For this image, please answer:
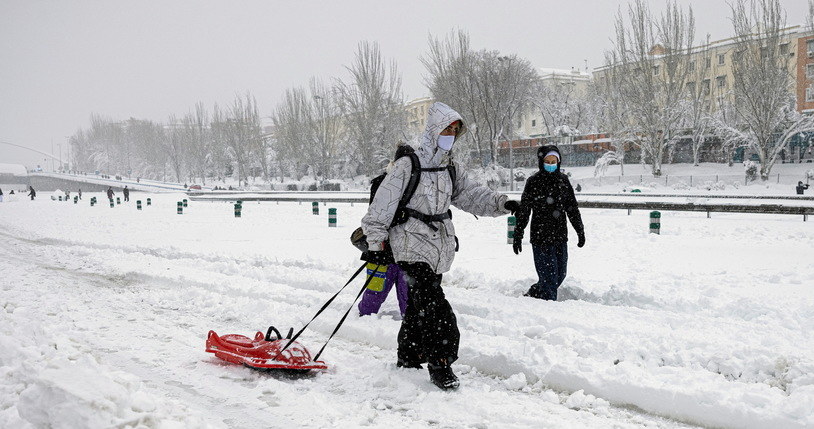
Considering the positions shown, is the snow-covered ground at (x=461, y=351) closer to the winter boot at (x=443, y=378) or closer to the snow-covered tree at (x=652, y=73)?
the winter boot at (x=443, y=378)

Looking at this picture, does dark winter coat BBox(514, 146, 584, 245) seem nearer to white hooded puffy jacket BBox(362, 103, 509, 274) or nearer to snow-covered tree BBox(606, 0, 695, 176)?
white hooded puffy jacket BBox(362, 103, 509, 274)

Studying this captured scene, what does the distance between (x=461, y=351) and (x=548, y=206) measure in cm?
222

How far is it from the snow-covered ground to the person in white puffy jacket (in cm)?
32

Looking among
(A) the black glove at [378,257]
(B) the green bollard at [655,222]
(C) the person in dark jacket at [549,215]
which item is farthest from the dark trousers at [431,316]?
(B) the green bollard at [655,222]

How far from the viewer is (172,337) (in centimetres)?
553

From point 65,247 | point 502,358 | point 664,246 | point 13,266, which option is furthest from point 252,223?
point 502,358

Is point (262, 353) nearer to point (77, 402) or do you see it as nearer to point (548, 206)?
point (77, 402)

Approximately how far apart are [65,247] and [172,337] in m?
10.5

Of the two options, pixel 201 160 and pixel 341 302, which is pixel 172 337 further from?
pixel 201 160

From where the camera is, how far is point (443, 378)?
407 centimetres

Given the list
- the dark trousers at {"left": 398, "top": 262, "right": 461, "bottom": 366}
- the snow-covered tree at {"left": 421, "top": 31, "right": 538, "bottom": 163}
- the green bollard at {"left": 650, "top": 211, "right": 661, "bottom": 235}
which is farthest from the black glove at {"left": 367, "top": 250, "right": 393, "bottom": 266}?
the snow-covered tree at {"left": 421, "top": 31, "right": 538, "bottom": 163}

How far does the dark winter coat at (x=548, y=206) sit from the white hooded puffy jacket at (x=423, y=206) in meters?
2.23

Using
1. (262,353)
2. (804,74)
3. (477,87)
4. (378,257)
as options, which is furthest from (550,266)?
(804,74)

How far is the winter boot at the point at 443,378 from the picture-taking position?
406 centimetres
